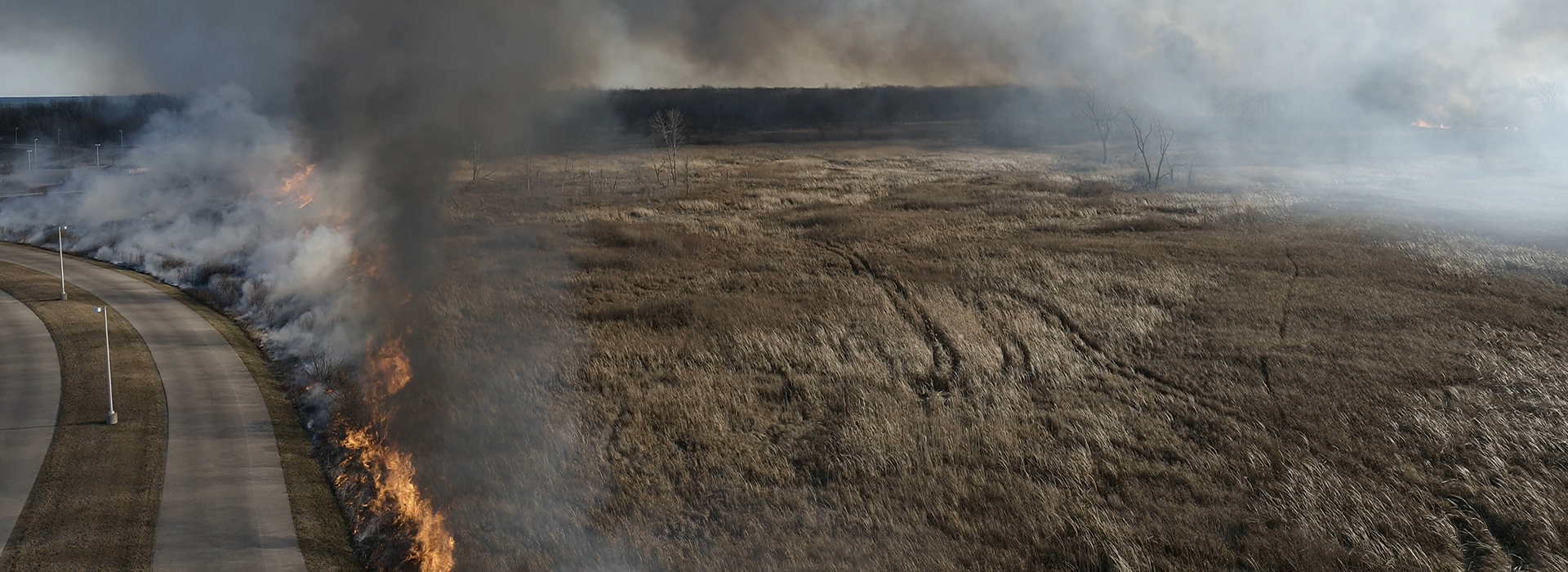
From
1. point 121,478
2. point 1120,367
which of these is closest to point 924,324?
point 1120,367

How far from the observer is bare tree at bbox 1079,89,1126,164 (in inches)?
2400

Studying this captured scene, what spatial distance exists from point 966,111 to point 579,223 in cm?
8427

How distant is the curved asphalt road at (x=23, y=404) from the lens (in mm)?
12798

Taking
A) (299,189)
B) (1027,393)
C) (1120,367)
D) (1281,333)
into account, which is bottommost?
(1027,393)

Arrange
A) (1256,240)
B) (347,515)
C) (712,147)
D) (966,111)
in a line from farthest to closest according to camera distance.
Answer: (966,111), (712,147), (1256,240), (347,515)

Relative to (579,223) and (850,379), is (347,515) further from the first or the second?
(579,223)

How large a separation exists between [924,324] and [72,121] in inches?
2306

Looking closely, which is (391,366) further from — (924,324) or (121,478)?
(924,324)

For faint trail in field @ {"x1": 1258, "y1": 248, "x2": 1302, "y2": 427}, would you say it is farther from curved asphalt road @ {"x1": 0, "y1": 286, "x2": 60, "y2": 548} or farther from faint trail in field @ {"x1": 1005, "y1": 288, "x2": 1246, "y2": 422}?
curved asphalt road @ {"x1": 0, "y1": 286, "x2": 60, "y2": 548}

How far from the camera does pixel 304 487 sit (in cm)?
1333

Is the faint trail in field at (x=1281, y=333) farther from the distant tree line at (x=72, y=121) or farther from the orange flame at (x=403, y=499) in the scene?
the distant tree line at (x=72, y=121)

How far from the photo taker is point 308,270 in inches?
948

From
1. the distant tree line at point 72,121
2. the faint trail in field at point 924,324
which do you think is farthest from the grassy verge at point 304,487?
the distant tree line at point 72,121

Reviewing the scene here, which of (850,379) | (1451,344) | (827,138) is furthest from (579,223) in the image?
(827,138)
